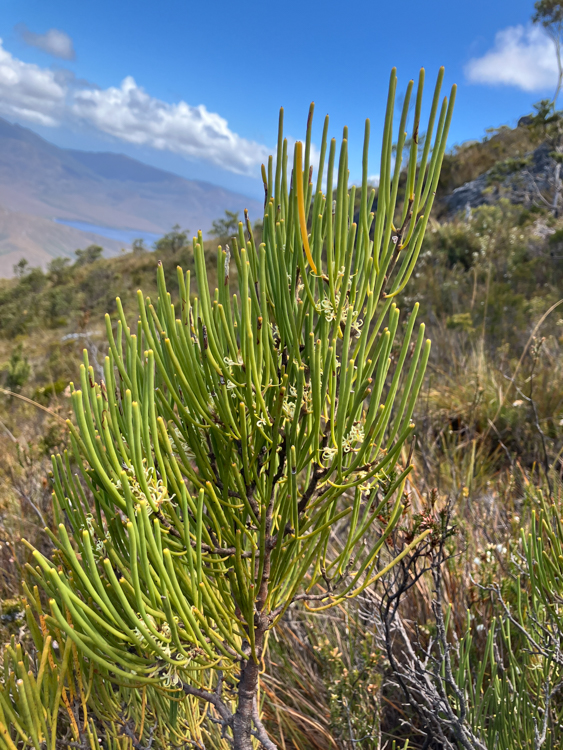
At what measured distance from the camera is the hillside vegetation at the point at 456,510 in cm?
126

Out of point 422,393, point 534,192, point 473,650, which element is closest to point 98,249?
point 534,192

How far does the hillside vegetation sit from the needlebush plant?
388 mm

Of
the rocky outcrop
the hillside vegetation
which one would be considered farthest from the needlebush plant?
the rocky outcrop

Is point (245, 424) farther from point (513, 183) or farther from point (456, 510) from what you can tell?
point (513, 183)

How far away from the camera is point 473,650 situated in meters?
1.69

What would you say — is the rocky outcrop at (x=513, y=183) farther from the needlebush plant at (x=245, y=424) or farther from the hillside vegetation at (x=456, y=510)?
the needlebush plant at (x=245, y=424)

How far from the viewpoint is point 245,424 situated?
2.49 ft

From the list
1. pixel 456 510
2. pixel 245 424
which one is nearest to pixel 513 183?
pixel 456 510

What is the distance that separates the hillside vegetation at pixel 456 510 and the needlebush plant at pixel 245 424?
388mm

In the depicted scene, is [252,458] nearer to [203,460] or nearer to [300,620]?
[203,460]

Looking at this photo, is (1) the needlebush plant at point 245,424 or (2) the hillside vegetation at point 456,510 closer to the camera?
(1) the needlebush plant at point 245,424

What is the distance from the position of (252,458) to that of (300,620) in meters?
1.58

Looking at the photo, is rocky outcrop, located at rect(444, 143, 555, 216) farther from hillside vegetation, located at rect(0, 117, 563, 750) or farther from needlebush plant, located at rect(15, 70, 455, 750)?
needlebush plant, located at rect(15, 70, 455, 750)

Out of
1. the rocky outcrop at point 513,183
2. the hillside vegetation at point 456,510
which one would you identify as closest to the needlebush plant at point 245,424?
the hillside vegetation at point 456,510
